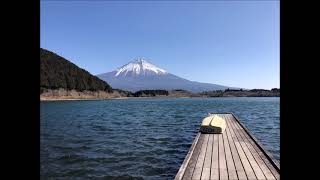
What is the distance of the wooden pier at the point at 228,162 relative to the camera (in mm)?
11586

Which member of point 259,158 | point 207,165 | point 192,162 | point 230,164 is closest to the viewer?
point 207,165

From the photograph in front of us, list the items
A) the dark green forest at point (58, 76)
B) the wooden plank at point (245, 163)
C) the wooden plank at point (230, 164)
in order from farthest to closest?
the dark green forest at point (58, 76), the wooden plank at point (245, 163), the wooden plank at point (230, 164)

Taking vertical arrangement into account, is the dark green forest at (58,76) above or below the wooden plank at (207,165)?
above

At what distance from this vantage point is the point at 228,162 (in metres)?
13.9

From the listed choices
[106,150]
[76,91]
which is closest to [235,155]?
[106,150]

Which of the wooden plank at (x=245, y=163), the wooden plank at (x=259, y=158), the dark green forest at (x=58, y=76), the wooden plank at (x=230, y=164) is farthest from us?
the dark green forest at (x=58, y=76)

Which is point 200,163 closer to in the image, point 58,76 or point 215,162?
point 215,162

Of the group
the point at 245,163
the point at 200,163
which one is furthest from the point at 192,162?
the point at 245,163

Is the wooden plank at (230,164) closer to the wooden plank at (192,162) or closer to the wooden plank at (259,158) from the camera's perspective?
the wooden plank at (259,158)

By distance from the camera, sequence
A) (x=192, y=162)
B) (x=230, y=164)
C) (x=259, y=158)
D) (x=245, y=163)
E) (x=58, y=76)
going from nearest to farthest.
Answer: (x=230, y=164) → (x=245, y=163) → (x=192, y=162) → (x=259, y=158) → (x=58, y=76)

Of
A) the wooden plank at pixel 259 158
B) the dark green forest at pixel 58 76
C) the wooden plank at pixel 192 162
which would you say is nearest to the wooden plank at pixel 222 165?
the wooden plank at pixel 192 162

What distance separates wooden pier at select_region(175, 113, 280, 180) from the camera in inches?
456
